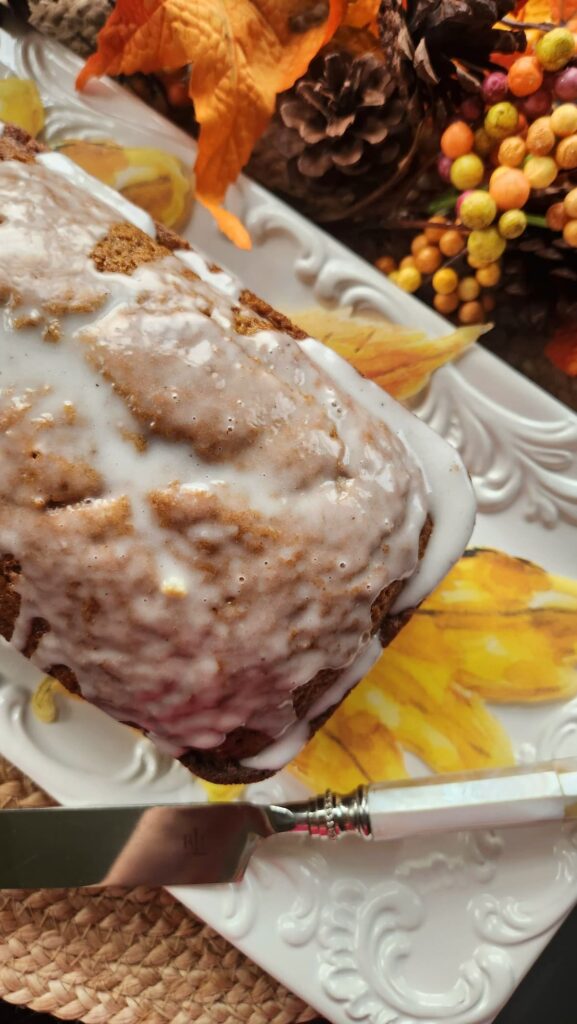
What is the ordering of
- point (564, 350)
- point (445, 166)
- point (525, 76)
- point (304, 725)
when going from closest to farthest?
point (304, 725)
point (525, 76)
point (445, 166)
point (564, 350)

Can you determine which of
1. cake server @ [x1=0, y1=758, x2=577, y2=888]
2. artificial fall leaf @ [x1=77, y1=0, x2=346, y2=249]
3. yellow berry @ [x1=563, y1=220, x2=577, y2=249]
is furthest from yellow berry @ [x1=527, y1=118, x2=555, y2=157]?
cake server @ [x1=0, y1=758, x2=577, y2=888]

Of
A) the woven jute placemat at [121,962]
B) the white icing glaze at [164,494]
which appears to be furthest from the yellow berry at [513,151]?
the woven jute placemat at [121,962]

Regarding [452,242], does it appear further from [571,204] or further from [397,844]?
[397,844]

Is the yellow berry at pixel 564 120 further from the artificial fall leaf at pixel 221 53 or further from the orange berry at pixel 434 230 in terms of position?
the artificial fall leaf at pixel 221 53

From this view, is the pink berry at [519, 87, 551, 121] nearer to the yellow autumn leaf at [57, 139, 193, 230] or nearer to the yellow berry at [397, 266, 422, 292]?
the yellow berry at [397, 266, 422, 292]

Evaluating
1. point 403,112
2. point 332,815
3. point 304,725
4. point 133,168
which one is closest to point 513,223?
point 403,112
